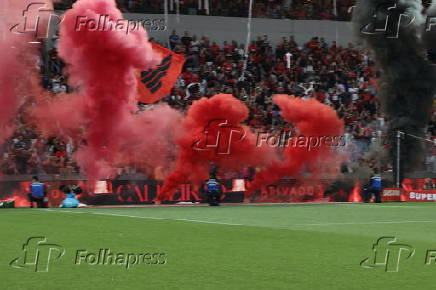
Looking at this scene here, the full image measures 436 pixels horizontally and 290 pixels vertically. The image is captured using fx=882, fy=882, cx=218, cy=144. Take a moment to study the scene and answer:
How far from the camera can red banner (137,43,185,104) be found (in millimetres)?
34906

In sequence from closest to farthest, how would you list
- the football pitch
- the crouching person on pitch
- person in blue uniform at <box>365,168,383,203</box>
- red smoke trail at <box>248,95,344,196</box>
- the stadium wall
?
the football pitch, the stadium wall, the crouching person on pitch, person in blue uniform at <box>365,168,383,203</box>, red smoke trail at <box>248,95,344,196</box>

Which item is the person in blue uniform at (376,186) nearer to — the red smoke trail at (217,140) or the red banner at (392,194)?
the red banner at (392,194)

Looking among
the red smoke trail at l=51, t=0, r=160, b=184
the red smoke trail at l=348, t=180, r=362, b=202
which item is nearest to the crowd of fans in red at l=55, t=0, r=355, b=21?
the red smoke trail at l=51, t=0, r=160, b=184

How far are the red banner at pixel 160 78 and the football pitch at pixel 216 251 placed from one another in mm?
10445

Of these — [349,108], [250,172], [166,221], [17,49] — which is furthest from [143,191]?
[349,108]

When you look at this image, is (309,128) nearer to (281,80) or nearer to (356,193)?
(356,193)

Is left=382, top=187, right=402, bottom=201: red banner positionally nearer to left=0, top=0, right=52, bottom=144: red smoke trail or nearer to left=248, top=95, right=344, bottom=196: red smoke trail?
left=248, top=95, right=344, bottom=196: red smoke trail

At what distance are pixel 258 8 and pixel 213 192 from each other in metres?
15.6

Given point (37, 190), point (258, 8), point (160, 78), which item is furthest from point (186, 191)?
point (258, 8)

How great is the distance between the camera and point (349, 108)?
41250mm

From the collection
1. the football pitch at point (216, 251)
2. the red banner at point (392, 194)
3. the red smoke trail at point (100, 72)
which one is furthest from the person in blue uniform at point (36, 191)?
the red banner at point (392, 194)

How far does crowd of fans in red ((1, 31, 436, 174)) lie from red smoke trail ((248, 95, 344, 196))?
105 centimetres

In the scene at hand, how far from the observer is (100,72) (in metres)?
31.7

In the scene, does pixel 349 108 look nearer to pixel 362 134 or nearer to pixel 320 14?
pixel 362 134
